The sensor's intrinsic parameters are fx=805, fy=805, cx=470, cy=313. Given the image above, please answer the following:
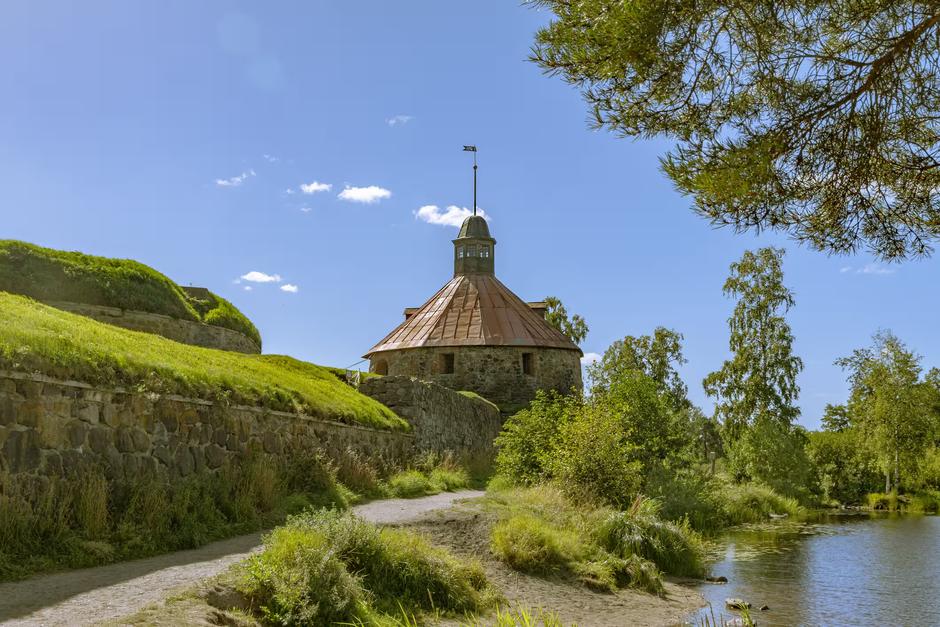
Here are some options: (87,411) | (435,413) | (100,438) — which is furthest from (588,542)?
(435,413)

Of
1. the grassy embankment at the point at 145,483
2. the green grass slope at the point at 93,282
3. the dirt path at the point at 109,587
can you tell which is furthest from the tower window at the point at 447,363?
the dirt path at the point at 109,587

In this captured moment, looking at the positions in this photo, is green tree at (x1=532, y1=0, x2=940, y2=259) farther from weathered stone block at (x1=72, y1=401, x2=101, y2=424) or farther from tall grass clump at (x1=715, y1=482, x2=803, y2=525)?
tall grass clump at (x1=715, y1=482, x2=803, y2=525)

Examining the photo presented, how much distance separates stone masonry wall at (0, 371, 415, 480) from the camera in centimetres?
740

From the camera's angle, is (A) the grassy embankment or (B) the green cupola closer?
(A) the grassy embankment

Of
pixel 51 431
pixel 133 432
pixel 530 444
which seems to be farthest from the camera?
pixel 530 444

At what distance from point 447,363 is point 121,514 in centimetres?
2299

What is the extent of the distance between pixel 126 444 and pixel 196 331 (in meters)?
8.97

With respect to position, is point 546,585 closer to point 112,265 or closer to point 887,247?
point 887,247

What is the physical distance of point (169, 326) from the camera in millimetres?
16375

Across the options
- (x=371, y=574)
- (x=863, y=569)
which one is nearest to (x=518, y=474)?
(x=863, y=569)

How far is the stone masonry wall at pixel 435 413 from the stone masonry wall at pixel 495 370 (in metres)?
5.55

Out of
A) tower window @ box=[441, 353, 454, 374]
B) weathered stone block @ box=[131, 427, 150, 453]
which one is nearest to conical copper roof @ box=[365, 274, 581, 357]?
tower window @ box=[441, 353, 454, 374]

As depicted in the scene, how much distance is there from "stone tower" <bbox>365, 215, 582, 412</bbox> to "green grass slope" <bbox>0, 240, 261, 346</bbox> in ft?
Result: 42.7

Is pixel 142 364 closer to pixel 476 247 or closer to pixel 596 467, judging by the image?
pixel 596 467
